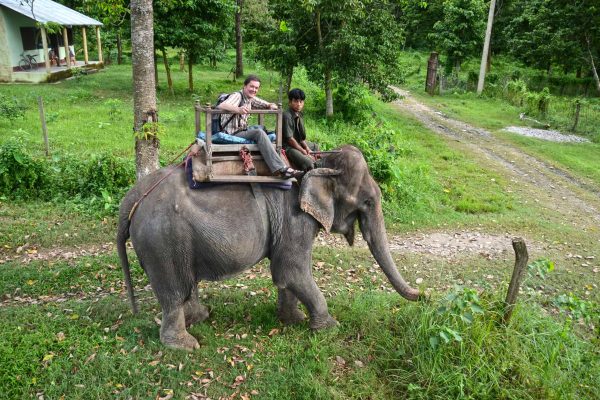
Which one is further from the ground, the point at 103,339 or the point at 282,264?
the point at 282,264

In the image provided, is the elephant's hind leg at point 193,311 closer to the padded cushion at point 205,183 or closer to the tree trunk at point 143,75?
the padded cushion at point 205,183

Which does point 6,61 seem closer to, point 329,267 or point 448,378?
point 329,267

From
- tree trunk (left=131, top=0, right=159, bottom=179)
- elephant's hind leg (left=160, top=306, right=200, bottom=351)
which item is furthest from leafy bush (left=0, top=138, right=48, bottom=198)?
elephant's hind leg (left=160, top=306, right=200, bottom=351)

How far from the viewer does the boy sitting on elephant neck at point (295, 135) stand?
5.83 metres

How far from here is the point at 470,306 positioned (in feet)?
16.6

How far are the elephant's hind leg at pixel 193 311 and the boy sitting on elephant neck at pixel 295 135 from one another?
196 centimetres

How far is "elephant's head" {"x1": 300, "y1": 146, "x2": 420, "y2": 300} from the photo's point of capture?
5531mm

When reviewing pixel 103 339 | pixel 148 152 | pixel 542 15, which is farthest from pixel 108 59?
pixel 103 339

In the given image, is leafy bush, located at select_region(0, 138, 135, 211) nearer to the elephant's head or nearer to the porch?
the elephant's head

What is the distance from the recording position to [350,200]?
5625 mm

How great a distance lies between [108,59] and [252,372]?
33.6 meters

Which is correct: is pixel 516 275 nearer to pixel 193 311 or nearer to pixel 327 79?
pixel 193 311

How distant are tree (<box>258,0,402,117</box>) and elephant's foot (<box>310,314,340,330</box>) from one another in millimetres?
11170

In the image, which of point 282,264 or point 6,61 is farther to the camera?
point 6,61
